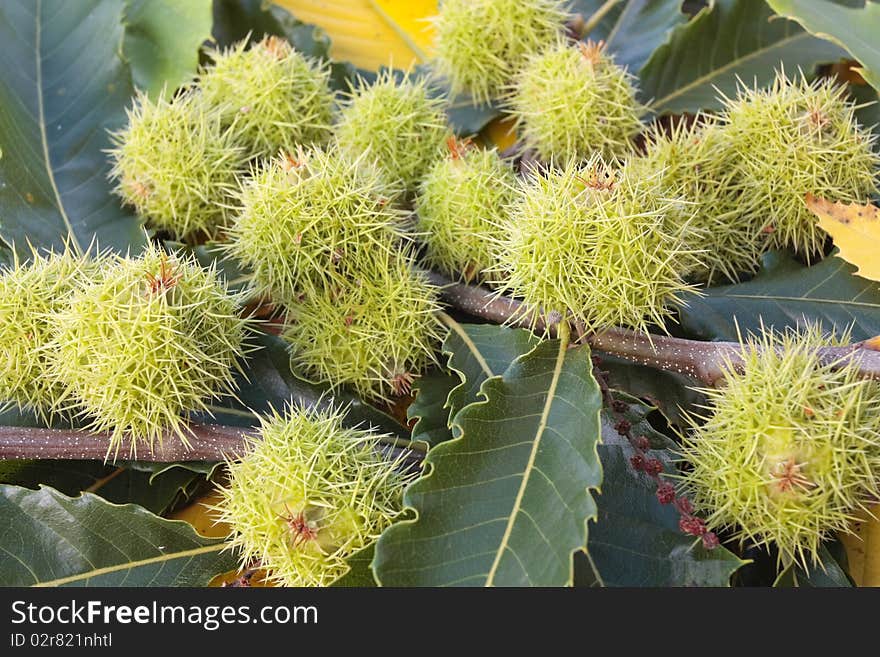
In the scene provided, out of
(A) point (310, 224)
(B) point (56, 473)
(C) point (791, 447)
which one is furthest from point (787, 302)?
(B) point (56, 473)

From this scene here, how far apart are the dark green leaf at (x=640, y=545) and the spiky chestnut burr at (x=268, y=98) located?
0.65 metres

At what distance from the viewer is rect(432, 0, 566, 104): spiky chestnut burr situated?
125 centimetres

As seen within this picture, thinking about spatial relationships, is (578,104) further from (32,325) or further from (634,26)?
(32,325)

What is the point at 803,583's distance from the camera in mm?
896

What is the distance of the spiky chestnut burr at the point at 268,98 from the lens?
47.2 inches

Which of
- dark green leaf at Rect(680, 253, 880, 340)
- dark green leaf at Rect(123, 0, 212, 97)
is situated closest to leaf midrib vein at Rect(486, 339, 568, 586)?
dark green leaf at Rect(680, 253, 880, 340)

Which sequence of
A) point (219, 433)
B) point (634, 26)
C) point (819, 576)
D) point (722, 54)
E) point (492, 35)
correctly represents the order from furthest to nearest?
point (634, 26)
point (722, 54)
point (492, 35)
point (219, 433)
point (819, 576)

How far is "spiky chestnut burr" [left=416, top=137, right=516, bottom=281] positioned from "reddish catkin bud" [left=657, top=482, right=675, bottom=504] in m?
0.35

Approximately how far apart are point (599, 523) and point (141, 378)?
1.68ft

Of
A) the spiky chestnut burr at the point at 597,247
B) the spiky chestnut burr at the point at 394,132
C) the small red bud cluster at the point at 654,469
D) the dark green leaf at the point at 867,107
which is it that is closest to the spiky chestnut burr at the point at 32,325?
the spiky chestnut burr at the point at 394,132

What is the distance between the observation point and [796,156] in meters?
1.05

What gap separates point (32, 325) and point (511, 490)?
573 millimetres

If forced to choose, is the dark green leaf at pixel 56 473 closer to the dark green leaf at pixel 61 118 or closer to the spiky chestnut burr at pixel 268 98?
the dark green leaf at pixel 61 118

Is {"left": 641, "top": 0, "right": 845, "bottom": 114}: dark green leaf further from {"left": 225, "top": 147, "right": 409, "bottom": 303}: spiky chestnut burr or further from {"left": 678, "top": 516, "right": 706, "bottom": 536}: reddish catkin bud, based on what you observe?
{"left": 678, "top": 516, "right": 706, "bottom": 536}: reddish catkin bud
